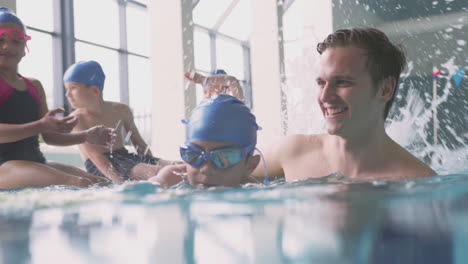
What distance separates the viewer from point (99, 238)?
1432 mm

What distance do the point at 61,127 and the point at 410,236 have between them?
7.76 ft

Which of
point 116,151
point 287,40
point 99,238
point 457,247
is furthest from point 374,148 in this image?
point 287,40

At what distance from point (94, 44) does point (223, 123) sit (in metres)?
9.70

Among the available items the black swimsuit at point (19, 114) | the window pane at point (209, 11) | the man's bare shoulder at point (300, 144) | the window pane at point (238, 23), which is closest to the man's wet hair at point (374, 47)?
the man's bare shoulder at point (300, 144)

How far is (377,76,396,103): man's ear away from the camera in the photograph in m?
2.59

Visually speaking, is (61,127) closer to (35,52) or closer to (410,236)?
(410,236)

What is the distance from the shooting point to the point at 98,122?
4.69 m

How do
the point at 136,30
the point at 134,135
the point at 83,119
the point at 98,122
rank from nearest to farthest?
the point at 83,119
the point at 98,122
the point at 134,135
the point at 136,30

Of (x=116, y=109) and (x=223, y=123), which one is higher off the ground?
(x=116, y=109)

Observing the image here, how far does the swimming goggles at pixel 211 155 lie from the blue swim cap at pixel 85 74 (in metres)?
2.40

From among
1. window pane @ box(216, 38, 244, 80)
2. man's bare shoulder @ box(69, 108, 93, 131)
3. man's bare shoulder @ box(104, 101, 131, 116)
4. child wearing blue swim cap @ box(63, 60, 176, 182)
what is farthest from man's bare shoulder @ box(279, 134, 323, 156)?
window pane @ box(216, 38, 244, 80)

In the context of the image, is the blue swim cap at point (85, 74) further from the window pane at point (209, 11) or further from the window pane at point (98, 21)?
the window pane at point (209, 11)

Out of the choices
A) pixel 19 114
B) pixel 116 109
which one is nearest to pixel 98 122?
pixel 116 109

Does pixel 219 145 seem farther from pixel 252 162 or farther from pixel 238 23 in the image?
pixel 238 23
